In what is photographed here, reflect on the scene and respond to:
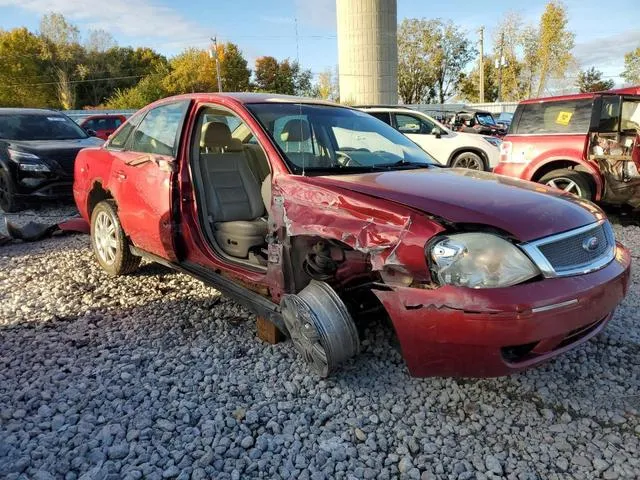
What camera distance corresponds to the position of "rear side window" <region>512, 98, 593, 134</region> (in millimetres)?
6352

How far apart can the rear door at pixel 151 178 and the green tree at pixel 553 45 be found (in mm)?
40810

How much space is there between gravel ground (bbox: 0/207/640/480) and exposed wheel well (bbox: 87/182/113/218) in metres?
1.46

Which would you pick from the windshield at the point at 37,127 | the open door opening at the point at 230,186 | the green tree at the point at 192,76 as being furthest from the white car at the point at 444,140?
the green tree at the point at 192,76

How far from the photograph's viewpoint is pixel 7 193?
24.2 ft

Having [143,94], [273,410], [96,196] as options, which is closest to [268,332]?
[273,410]

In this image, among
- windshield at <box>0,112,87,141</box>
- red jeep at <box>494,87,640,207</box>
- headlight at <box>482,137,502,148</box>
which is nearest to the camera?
red jeep at <box>494,87,640,207</box>

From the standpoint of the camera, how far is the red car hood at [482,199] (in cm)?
224

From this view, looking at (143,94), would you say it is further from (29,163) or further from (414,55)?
(29,163)

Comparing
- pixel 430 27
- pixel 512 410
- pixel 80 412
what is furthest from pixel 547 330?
pixel 430 27

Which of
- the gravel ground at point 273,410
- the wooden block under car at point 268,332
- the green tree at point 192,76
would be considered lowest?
the gravel ground at point 273,410

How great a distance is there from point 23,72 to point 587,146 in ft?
185

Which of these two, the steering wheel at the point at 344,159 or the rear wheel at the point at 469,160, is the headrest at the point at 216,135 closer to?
the steering wheel at the point at 344,159

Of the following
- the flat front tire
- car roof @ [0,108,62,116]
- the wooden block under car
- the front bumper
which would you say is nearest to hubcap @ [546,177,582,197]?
the front bumper

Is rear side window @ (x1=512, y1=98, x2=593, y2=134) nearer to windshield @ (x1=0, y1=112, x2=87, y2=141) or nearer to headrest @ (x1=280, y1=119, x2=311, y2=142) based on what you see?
headrest @ (x1=280, y1=119, x2=311, y2=142)
